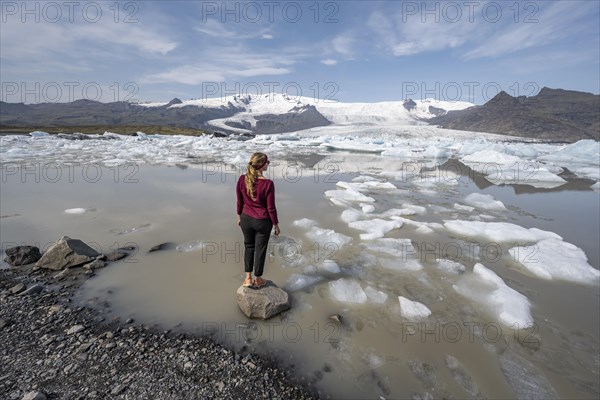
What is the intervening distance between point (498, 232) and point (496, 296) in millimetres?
2877

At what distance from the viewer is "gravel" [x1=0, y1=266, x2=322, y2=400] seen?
2420 mm

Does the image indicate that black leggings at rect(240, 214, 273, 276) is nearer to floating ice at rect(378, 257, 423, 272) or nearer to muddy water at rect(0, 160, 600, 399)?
muddy water at rect(0, 160, 600, 399)

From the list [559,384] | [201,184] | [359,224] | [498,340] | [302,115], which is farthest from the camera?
[302,115]

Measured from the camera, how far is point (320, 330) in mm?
3355

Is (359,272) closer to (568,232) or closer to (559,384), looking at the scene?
(559,384)

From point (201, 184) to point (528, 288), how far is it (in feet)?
34.6

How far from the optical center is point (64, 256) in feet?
14.5

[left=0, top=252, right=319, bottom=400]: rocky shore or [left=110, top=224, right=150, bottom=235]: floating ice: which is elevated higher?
[left=110, top=224, right=150, bottom=235]: floating ice

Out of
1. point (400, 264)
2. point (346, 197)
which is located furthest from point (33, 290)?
point (346, 197)

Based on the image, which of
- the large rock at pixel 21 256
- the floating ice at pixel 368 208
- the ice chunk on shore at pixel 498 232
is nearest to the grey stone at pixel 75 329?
the large rock at pixel 21 256

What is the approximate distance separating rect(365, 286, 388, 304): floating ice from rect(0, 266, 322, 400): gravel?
5.48 feet

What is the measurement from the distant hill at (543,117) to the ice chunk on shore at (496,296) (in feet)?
338

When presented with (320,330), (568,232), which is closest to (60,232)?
(320,330)

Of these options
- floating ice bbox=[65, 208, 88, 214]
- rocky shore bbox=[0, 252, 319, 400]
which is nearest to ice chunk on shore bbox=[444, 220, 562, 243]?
rocky shore bbox=[0, 252, 319, 400]
